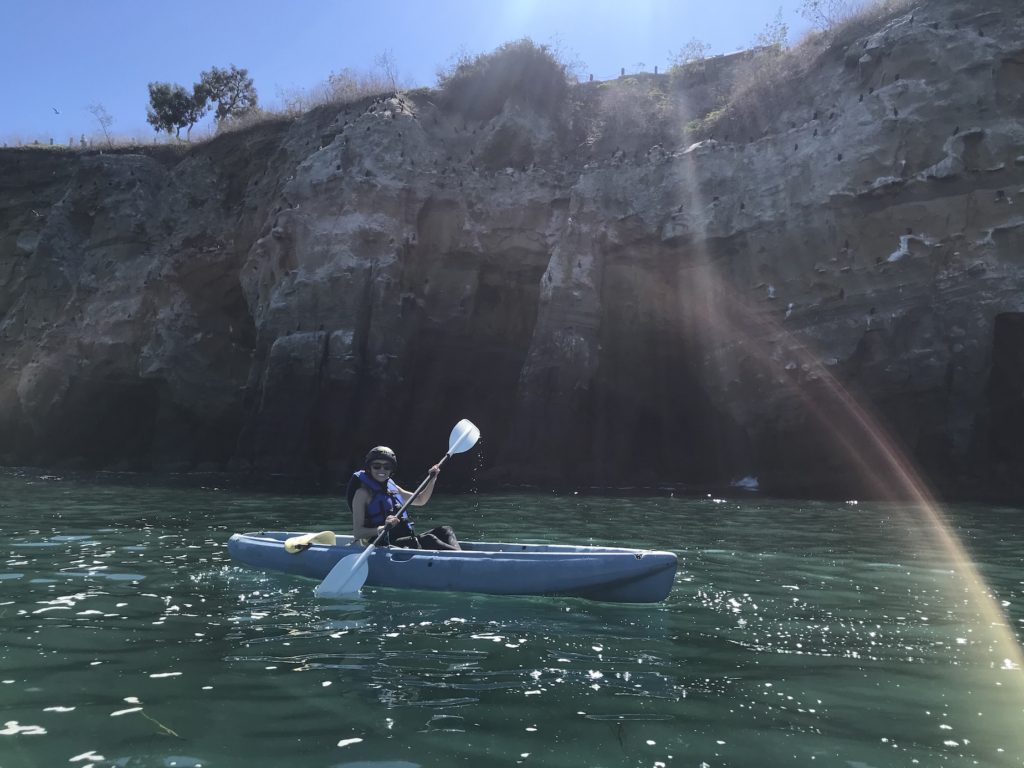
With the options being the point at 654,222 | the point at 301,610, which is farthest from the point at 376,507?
the point at 654,222

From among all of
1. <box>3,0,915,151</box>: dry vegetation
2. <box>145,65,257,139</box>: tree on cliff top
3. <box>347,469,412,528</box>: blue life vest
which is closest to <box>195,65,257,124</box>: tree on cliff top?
<box>145,65,257,139</box>: tree on cliff top

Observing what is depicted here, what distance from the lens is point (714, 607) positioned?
20.1 ft

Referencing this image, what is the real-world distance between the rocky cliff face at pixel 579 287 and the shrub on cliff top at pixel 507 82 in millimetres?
596

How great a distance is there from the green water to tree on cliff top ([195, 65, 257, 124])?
34146 millimetres

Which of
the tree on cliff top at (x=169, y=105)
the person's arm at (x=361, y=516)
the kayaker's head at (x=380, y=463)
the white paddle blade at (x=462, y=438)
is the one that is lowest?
the person's arm at (x=361, y=516)

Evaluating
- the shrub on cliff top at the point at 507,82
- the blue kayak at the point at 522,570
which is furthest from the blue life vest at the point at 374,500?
the shrub on cliff top at the point at 507,82

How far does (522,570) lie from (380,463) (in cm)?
184

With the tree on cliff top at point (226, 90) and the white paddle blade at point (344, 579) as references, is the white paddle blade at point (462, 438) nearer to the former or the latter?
the white paddle blade at point (344, 579)

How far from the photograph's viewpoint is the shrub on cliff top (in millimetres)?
25812

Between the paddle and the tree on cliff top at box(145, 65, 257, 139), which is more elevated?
the tree on cliff top at box(145, 65, 257, 139)

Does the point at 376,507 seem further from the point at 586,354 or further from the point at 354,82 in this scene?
the point at 354,82

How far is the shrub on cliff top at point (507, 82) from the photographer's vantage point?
2581 centimetres

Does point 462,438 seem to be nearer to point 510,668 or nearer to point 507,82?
point 510,668

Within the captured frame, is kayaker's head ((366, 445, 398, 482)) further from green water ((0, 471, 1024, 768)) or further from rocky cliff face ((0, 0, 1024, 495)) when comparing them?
rocky cliff face ((0, 0, 1024, 495))
